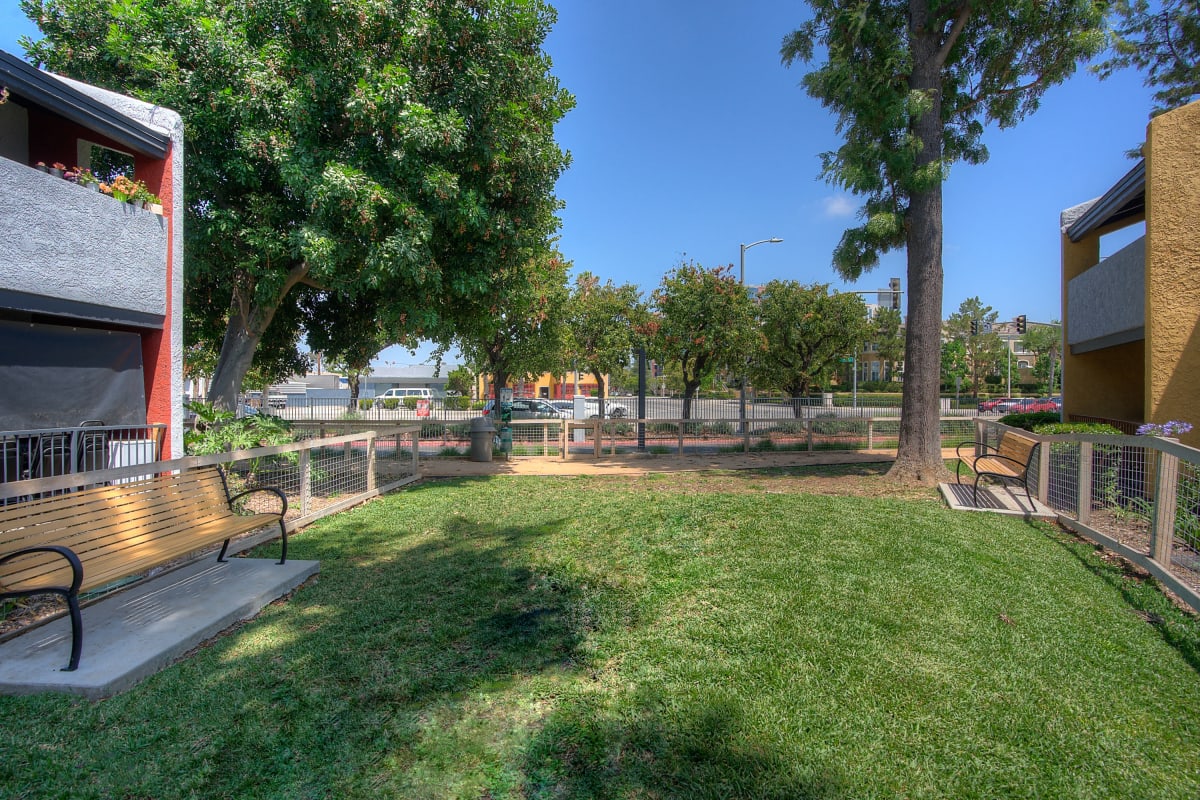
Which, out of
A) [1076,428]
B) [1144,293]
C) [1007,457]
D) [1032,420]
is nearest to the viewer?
[1007,457]

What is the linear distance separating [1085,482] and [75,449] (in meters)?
11.0

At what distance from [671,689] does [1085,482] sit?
5.98 metres

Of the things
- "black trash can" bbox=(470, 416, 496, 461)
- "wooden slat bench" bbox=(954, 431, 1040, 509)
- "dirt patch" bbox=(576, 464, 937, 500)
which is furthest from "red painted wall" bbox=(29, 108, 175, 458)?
"wooden slat bench" bbox=(954, 431, 1040, 509)

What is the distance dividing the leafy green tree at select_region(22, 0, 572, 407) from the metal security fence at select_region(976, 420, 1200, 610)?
8246mm

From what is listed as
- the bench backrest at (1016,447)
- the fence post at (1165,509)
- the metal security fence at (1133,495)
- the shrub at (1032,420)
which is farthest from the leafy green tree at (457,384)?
the fence post at (1165,509)

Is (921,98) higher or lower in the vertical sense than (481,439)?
higher

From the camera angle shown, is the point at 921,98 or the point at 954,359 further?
the point at 954,359

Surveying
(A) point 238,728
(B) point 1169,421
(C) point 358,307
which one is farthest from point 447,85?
(B) point 1169,421

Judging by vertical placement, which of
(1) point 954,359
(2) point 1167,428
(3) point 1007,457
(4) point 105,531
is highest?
(1) point 954,359

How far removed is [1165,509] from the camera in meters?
4.89

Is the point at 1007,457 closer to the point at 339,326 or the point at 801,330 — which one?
the point at 339,326

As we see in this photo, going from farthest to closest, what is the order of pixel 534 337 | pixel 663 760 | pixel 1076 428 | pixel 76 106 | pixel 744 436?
pixel 534 337
pixel 744 436
pixel 1076 428
pixel 76 106
pixel 663 760

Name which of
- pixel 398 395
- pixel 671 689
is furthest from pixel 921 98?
pixel 398 395

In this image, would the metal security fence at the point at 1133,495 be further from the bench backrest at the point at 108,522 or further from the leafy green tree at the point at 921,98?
the bench backrest at the point at 108,522
